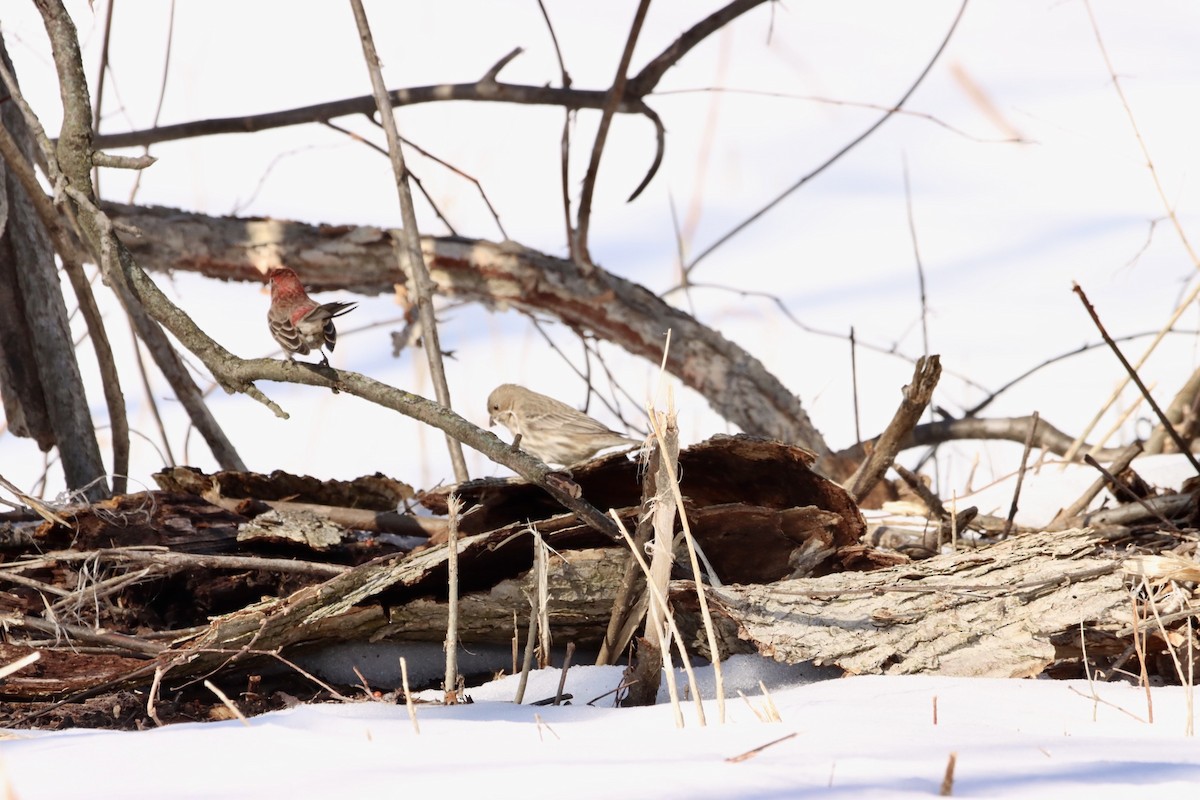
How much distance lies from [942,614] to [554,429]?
2442 mm

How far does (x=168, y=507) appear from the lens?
11.6 feet

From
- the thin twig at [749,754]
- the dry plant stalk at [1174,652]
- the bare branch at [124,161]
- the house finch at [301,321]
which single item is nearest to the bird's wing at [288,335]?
the house finch at [301,321]

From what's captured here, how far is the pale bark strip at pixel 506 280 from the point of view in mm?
5344

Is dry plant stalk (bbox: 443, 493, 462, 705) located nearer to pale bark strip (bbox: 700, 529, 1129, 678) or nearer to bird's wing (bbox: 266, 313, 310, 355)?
pale bark strip (bbox: 700, 529, 1129, 678)

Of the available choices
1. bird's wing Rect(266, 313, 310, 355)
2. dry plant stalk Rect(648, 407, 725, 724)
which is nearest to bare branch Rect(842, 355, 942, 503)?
dry plant stalk Rect(648, 407, 725, 724)

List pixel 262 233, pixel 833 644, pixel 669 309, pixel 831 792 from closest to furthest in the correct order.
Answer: pixel 831 792, pixel 833 644, pixel 262 233, pixel 669 309

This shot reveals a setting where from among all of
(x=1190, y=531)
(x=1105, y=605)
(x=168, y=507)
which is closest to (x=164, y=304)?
(x=168, y=507)

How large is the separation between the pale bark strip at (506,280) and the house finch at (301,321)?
161cm

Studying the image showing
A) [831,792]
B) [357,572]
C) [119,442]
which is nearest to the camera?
[831,792]

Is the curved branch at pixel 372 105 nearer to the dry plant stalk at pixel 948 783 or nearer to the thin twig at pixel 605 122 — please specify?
the thin twig at pixel 605 122

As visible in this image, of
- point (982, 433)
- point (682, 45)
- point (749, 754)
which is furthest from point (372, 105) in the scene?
point (749, 754)

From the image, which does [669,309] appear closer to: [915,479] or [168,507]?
[915,479]

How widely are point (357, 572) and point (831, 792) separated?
5.00ft

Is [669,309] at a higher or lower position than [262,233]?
lower
